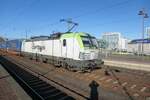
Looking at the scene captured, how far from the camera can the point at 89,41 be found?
2005 centimetres

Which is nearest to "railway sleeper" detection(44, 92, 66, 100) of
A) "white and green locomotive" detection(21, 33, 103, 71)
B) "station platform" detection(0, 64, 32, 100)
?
"station platform" detection(0, 64, 32, 100)

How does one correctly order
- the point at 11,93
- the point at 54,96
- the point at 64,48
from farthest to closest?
the point at 64,48
the point at 54,96
the point at 11,93

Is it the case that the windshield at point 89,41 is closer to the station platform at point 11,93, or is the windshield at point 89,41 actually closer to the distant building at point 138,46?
the station platform at point 11,93

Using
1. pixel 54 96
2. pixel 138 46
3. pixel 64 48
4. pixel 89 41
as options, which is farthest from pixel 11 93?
pixel 138 46

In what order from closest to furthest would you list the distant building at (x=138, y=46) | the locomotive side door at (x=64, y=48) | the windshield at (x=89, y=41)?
the windshield at (x=89, y=41), the locomotive side door at (x=64, y=48), the distant building at (x=138, y=46)

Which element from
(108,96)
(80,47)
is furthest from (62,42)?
(108,96)

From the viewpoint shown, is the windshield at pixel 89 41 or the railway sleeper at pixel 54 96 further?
the windshield at pixel 89 41

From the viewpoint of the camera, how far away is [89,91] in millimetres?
12656

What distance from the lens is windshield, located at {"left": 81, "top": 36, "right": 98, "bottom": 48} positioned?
64.1 feet

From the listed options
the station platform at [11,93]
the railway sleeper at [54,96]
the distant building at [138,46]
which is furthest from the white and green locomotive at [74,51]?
the distant building at [138,46]

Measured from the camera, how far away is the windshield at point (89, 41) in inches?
769

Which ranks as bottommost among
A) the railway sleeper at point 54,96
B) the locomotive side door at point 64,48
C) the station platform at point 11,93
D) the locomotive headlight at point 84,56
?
the railway sleeper at point 54,96

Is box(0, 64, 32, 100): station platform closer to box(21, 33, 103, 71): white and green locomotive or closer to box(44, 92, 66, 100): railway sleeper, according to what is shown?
box(44, 92, 66, 100): railway sleeper

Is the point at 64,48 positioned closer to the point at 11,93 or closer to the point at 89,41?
the point at 89,41
